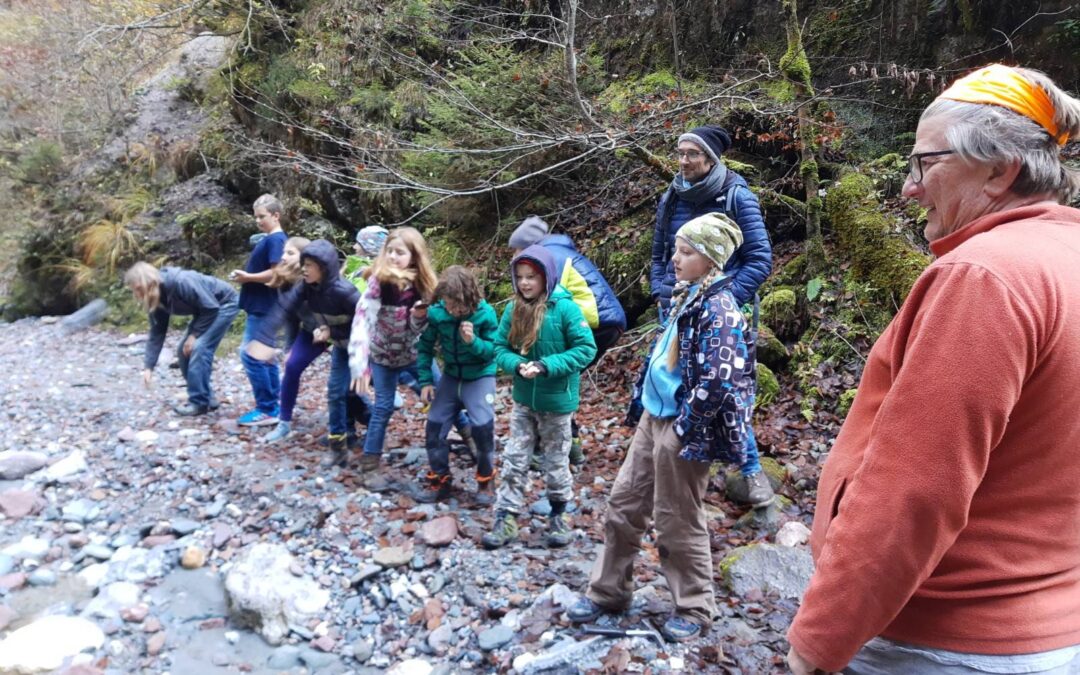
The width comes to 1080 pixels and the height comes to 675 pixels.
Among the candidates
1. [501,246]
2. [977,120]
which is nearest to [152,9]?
[501,246]

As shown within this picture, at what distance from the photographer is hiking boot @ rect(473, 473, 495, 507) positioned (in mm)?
5043

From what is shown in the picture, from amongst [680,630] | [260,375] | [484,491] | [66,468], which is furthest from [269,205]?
[680,630]

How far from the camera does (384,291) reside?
5168mm

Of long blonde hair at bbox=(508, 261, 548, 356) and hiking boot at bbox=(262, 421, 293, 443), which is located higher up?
long blonde hair at bbox=(508, 261, 548, 356)

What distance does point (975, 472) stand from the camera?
120cm

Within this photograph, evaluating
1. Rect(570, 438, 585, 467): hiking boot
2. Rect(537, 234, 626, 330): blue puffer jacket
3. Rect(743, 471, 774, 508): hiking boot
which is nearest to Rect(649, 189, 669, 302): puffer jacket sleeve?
Rect(537, 234, 626, 330): blue puffer jacket

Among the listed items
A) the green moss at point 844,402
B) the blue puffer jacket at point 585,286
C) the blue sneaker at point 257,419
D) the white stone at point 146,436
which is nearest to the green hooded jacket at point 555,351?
the blue puffer jacket at point 585,286

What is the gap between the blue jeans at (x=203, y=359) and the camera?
22.6ft

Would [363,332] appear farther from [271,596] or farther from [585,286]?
[271,596]

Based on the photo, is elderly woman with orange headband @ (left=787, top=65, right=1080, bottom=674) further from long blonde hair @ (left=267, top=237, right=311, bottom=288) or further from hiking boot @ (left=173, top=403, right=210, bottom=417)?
hiking boot @ (left=173, top=403, right=210, bottom=417)

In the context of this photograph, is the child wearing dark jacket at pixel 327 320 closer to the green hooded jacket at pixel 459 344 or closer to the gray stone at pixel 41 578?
the green hooded jacket at pixel 459 344

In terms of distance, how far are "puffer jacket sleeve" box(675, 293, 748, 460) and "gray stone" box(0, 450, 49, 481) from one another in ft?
18.9

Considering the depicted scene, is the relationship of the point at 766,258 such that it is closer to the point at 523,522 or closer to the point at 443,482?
the point at 523,522

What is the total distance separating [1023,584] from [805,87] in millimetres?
6674
